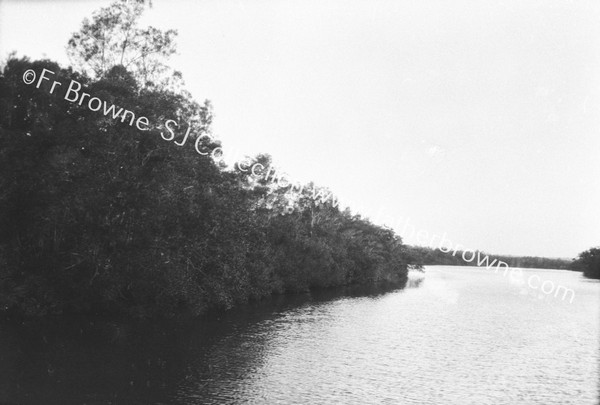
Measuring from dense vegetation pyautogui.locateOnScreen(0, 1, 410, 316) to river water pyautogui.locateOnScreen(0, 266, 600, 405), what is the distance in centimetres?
289

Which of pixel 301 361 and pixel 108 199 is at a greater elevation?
pixel 108 199

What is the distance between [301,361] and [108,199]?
15.4 meters

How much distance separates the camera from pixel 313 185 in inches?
3157

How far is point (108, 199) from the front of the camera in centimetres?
2998

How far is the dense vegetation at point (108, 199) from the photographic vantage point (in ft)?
95.2

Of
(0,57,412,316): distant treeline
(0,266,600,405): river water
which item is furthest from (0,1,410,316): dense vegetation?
(0,266,600,405): river water

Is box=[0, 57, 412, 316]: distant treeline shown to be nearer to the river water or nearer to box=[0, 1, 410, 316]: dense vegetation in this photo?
box=[0, 1, 410, 316]: dense vegetation

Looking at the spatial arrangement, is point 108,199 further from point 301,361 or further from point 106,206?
point 301,361

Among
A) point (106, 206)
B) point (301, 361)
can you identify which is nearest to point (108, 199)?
point (106, 206)

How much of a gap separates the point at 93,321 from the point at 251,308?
15.5m

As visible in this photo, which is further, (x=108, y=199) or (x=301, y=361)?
(x=108, y=199)

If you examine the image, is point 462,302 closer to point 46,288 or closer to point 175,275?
point 175,275

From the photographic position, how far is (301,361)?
23.5m

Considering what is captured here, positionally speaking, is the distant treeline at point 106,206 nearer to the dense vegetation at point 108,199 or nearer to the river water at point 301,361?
the dense vegetation at point 108,199
